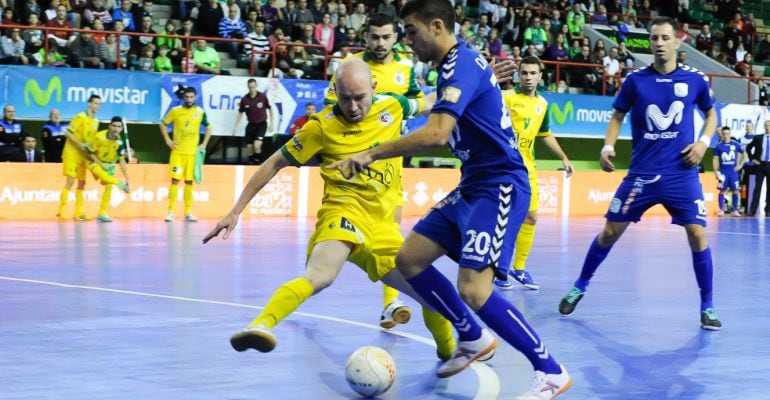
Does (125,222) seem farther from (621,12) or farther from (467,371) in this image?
(621,12)

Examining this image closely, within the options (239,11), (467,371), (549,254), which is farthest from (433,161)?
(467,371)

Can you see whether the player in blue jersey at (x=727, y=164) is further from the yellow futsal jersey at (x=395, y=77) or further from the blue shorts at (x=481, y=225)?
the blue shorts at (x=481, y=225)

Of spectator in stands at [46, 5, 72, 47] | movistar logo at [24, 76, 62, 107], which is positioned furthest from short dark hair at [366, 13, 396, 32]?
spectator in stands at [46, 5, 72, 47]

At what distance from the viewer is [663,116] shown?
30.0 feet

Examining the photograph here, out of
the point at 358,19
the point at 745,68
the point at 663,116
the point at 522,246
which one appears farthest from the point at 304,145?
the point at 745,68

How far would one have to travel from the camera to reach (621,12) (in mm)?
36344

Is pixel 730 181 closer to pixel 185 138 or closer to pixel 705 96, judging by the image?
pixel 185 138

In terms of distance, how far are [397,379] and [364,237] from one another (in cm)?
93

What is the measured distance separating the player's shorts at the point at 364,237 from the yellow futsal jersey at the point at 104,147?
48.2ft

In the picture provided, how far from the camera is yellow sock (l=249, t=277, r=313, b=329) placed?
20.4 feet

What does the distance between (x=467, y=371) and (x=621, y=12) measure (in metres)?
31.1

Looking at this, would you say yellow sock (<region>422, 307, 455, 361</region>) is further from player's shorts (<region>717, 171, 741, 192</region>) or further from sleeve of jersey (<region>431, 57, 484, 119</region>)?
player's shorts (<region>717, 171, 741, 192</region>)

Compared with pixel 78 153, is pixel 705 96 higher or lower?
higher

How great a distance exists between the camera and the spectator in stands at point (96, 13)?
23008 millimetres
